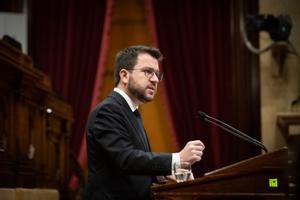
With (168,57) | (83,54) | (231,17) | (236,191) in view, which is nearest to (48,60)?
(83,54)

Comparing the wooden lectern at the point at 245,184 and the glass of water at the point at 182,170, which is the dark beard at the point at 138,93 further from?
the wooden lectern at the point at 245,184

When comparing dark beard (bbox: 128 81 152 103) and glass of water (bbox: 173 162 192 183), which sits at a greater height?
dark beard (bbox: 128 81 152 103)

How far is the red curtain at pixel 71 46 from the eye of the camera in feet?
22.4

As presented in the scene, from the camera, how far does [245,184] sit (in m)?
2.18

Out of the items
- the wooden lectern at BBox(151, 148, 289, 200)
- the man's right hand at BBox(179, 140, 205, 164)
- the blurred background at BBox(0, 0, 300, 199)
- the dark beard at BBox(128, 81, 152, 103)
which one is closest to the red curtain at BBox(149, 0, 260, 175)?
the blurred background at BBox(0, 0, 300, 199)

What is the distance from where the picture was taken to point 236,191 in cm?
218

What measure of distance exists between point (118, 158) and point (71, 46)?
15.2ft

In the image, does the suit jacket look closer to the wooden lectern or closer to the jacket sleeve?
the jacket sleeve

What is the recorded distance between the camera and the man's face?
9.31 feet

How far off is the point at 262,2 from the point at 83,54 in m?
2.25

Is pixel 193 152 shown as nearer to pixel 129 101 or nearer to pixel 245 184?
pixel 245 184

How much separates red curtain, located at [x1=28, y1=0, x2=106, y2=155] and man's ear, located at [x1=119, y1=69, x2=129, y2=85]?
3.90 meters

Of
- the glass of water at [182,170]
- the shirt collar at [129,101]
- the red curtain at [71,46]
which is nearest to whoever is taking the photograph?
the glass of water at [182,170]

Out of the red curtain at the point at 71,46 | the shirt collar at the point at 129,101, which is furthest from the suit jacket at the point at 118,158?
the red curtain at the point at 71,46
